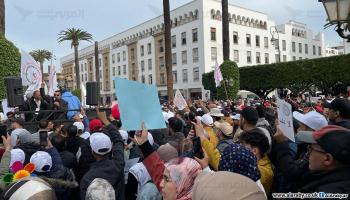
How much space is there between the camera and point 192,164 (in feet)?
8.87

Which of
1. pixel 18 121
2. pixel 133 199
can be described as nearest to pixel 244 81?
pixel 18 121

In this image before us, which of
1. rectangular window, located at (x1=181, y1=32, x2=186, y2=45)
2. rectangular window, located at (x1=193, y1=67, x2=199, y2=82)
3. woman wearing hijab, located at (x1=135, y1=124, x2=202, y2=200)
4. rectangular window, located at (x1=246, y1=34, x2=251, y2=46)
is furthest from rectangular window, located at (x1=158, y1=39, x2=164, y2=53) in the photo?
woman wearing hijab, located at (x1=135, y1=124, x2=202, y2=200)

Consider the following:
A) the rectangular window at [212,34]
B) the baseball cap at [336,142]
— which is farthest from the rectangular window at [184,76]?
the baseball cap at [336,142]

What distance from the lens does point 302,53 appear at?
6994 centimetres

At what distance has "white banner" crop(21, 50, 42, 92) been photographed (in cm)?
942

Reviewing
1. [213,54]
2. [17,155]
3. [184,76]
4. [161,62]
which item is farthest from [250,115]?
[161,62]

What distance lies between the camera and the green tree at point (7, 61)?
1191cm

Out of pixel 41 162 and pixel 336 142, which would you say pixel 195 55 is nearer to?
pixel 41 162

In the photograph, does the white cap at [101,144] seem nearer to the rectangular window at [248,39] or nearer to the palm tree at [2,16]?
the palm tree at [2,16]

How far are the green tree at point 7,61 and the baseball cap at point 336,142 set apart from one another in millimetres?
11273

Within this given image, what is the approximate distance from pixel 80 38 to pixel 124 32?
16.5 m

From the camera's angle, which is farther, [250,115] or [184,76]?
[184,76]

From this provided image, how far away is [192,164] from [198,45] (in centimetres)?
5111

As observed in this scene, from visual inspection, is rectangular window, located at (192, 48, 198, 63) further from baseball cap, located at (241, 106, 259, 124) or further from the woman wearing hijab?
the woman wearing hijab
